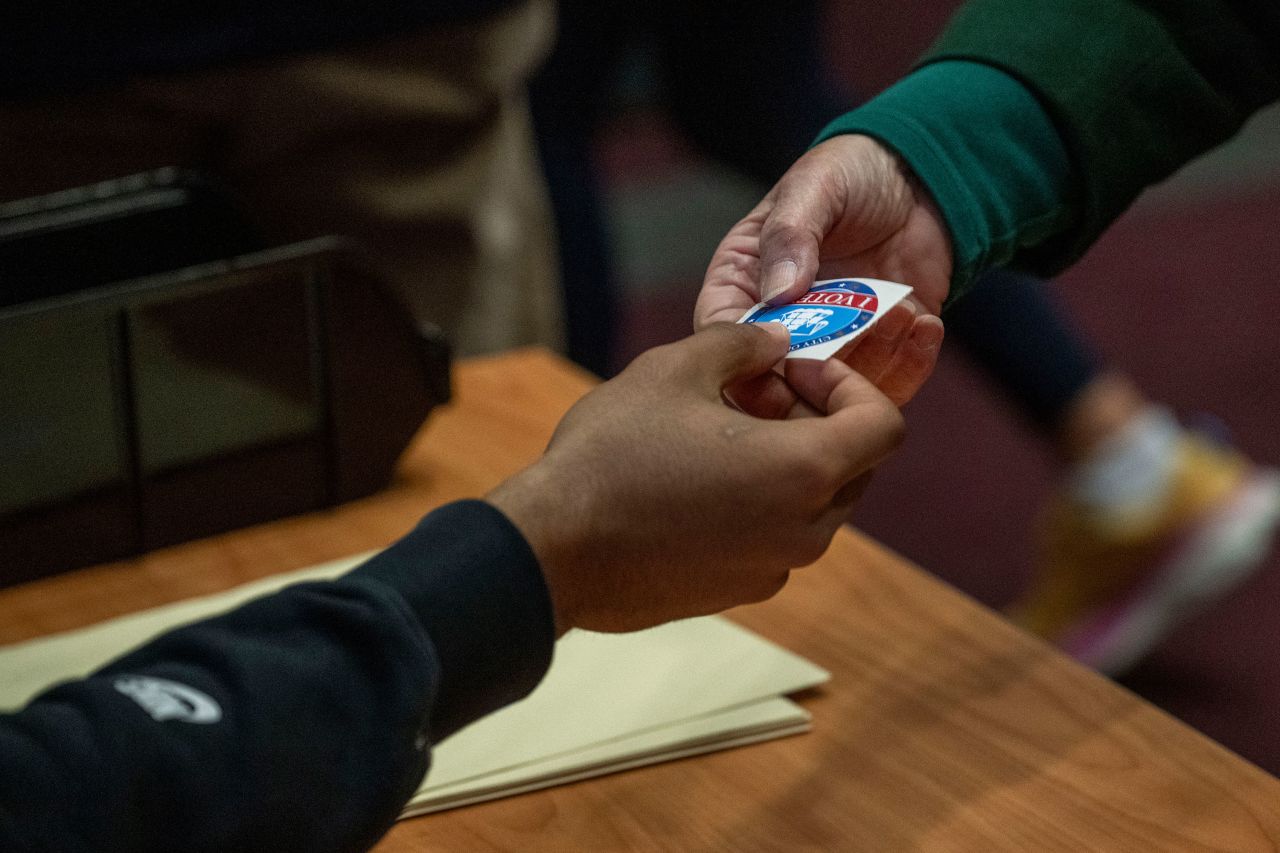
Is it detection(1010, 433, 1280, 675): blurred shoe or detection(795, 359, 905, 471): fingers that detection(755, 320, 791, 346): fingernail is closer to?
detection(795, 359, 905, 471): fingers

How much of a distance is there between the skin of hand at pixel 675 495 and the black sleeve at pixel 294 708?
0.02 m

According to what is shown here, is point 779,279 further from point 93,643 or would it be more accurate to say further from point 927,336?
point 93,643

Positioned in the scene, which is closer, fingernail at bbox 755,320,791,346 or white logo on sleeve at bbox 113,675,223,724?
white logo on sleeve at bbox 113,675,223,724

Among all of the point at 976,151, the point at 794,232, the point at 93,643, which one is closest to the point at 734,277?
the point at 794,232

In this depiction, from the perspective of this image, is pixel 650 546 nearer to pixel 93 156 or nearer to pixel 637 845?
pixel 637 845

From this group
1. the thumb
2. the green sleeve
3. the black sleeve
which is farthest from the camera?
the green sleeve

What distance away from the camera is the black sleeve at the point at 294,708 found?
19.3 inches

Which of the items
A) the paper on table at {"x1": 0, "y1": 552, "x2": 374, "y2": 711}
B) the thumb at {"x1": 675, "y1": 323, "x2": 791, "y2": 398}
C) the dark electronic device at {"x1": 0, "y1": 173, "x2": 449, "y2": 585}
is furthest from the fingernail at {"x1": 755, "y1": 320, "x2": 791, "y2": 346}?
the dark electronic device at {"x1": 0, "y1": 173, "x2": 449, "y2": 585}

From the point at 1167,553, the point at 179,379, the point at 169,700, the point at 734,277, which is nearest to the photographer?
the point at 169,700

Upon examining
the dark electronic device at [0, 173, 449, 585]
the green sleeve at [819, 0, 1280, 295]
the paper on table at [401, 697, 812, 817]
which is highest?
the green sleeve at [819, 0, 1280, 295]

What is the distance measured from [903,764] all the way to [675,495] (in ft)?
0.71

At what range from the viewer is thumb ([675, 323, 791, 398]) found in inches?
23.5

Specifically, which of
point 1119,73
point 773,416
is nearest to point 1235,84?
point 1119,73

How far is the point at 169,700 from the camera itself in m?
0.51
